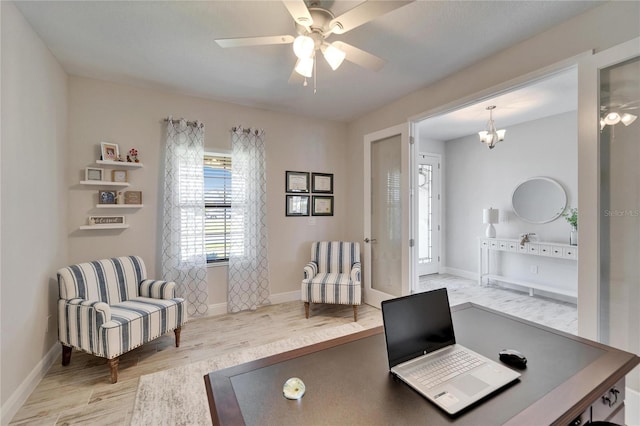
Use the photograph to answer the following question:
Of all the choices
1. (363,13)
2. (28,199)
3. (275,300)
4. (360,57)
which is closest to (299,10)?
(363,13)

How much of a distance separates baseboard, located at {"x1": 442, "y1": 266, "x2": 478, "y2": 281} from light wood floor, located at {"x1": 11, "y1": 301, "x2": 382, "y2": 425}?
8.66 ft

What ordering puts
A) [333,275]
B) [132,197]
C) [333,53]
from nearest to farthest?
1. [333,53]
2. [132,197]
3. [333,275]

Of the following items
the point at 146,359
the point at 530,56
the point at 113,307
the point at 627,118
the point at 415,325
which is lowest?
the point at 146,359

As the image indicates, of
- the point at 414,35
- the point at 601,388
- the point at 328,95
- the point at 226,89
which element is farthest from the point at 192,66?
the point at 601,388

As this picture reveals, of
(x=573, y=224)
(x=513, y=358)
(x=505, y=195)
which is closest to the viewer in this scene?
(x=513, y=358)

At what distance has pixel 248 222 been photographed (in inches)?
145

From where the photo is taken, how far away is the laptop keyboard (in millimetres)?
960

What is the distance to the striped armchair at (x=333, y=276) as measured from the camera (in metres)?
3.34

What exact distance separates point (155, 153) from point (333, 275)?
262cm

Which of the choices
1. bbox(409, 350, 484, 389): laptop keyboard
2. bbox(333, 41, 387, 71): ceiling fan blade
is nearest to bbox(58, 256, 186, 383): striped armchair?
bbox(409, 350, 484, 389): laptop keyboard

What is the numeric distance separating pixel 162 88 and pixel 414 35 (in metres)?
2.71

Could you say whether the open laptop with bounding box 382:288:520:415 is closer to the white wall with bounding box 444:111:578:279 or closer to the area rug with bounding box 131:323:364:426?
the area rug with bounding box 131:323:364:426

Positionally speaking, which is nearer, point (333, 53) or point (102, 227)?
point (333, 53)

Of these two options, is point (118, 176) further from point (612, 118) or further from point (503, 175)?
point (503, 175)
